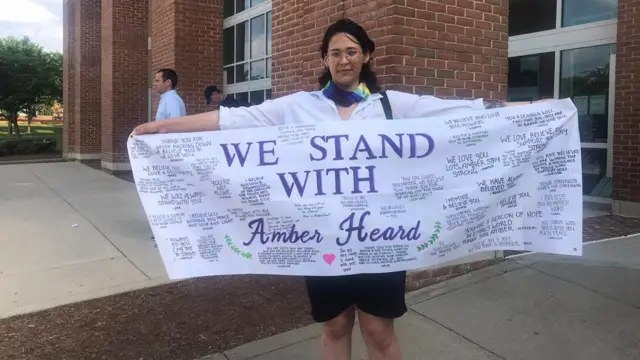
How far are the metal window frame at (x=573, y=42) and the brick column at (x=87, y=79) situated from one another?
1460 cm

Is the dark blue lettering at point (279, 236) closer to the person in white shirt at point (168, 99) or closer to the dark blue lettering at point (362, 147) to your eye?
the dark blue lettering at point (362, 147)

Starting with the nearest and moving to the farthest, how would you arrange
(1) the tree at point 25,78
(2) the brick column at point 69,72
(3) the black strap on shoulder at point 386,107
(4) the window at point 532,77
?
(3) the black strap on shoulder at point 386,107
(4) the window at point 532,77
(2) the brick column at point 69,72
(1) the tree at point 25,78

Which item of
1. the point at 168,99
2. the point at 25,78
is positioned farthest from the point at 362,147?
the point at 25,78

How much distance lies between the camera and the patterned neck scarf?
248 cm

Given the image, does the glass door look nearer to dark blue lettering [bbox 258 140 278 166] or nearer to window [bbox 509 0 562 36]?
window [bbox 509 0 562 36]

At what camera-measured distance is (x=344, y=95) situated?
2482 mm

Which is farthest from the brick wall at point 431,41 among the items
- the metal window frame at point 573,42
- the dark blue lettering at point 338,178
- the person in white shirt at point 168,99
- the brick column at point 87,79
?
the brick column at point 87,79

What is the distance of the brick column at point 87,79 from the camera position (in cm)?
1866

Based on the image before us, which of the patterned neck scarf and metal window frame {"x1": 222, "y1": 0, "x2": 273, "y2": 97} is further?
metal window frame {"x1": 222, "y1": 0, "x2": 273, "y2": 97}

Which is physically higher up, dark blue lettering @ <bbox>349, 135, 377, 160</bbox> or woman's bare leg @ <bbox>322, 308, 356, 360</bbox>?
dark blue lettering @ <bbox>349, 135, 377, 160</bbox>

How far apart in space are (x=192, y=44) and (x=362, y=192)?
8.56 metres

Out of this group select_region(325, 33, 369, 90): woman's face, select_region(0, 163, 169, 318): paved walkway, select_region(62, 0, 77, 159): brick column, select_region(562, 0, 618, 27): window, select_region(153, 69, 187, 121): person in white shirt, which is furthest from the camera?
select_region(62, 0, 77, 159): brick column

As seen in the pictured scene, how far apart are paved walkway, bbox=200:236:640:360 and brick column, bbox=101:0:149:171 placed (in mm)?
12163

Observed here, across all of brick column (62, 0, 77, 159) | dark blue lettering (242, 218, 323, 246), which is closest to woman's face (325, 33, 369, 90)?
dark blue lettering (242, 218, 323, 246)
